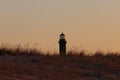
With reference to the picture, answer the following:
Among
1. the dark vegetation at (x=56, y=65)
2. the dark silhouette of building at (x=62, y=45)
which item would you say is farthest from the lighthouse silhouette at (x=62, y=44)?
the dark vegetation at (x=56, y=65)

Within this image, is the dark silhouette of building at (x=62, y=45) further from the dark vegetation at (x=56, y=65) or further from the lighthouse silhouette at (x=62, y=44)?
the dark vegetation at (x=56, y=65)

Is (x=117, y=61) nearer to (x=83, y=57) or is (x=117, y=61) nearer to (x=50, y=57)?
(x=83, y=57)

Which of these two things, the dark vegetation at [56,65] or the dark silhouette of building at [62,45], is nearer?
the dark vegetation at [56,65]

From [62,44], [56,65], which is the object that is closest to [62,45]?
[62,44]

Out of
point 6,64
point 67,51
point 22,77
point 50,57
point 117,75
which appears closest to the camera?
point 22,77

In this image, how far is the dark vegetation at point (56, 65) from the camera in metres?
17.2

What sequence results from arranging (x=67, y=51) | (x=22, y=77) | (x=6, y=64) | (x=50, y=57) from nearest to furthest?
(x=22, y=77) → (x=6, y=64) → (x=50, y=57) → (x=67, y=51)

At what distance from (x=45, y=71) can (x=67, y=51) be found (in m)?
5.11

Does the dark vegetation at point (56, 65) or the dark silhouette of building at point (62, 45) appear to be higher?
the dark silhouette of building at point (62, 45)

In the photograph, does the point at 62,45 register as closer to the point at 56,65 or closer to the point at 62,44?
the point at 62,44

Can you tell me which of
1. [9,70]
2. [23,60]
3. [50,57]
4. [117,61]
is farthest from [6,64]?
[117,61]

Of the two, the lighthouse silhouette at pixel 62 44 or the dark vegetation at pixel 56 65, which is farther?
the lighthouse silhouette at pixel 62 44

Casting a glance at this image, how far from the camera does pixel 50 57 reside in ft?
68.2

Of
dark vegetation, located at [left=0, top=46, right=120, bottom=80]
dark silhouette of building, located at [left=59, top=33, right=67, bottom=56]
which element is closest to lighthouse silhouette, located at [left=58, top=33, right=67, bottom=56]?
dark silhouette of building, located at [left=59, top=33, right=67, bottom=56]
